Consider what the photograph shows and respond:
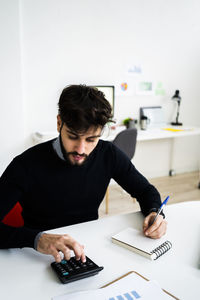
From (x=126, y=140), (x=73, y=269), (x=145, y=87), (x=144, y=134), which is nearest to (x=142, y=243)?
(x=73, y=269)

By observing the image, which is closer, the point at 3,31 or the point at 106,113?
the point at 106,113

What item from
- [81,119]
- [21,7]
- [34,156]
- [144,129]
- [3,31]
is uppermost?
[21,7]

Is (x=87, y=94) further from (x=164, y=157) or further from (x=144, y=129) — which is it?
(x=164, y=157)

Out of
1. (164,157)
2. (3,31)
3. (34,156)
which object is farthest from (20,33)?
(164,157)

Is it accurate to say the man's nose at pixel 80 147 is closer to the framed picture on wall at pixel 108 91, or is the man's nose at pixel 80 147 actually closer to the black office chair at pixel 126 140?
the black office chair at pixel 126 140

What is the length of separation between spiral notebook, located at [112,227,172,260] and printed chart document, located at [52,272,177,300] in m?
0.14

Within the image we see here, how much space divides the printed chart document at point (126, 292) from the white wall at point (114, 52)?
249 centimetres

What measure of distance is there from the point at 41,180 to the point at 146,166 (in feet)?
9.76

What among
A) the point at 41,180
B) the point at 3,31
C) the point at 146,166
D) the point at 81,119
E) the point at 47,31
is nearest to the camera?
the point at 81,119

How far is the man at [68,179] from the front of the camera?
3.22 feet

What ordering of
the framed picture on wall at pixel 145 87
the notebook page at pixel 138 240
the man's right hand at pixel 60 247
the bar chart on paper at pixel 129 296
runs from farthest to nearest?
the framed picture on wall at pixel 145 87, the notebook page at pixel 138 240, the man's right hand at pixel 60 247, the bar chart on paper at pixel 129 296

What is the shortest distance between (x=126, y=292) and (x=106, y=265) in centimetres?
14

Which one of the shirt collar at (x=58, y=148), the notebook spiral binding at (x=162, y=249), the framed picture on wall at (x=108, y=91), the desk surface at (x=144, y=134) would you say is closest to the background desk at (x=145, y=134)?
the desk surface at (x=144, y=134)

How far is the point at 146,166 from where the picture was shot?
13.2ft
